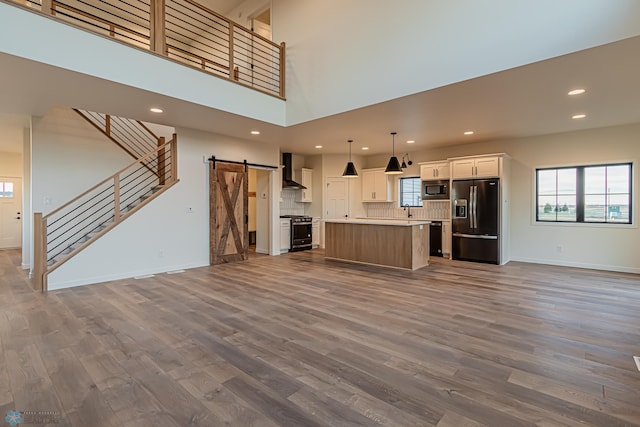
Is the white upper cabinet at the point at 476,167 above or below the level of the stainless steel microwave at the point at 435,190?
above

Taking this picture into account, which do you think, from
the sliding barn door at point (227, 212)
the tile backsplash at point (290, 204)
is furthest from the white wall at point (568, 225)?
the sliding barn door at point (227, 212)

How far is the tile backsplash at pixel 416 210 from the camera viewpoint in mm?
7926

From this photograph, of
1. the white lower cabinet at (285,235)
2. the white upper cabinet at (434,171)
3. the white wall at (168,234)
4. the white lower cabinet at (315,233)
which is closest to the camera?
the white wall at (168,234)

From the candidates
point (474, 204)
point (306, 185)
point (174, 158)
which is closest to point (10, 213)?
point (174, 158)

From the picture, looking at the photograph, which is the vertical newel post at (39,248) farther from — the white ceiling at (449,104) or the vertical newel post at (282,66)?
the vertical newel post at (282,66)

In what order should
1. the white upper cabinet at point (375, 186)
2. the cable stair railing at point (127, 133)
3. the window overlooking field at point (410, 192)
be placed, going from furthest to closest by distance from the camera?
1. the white upper cabinet at point (375, 186)
2. the window overlooking field at point (410, 192)
3. the cable stair railing at point (127, 133)

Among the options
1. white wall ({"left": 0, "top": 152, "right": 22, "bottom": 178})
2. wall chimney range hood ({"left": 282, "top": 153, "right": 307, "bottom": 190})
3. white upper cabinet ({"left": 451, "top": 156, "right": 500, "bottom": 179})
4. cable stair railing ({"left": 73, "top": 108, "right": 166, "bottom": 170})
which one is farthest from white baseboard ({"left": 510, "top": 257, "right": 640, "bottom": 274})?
white wall ({"left": 0, "top": 152, "right": 22, "bottom": 178})

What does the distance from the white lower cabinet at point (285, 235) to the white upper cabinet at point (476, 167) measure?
4282 millimetres

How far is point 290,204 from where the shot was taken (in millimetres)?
9250

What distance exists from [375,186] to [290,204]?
2558 mm

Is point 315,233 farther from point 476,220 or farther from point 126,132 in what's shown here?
point 126,132

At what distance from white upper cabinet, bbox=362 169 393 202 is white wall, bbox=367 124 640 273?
2.13m

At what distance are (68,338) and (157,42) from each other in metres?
3.76

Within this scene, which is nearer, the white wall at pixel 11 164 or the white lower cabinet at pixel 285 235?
the white lower cabinet at pixel 285 235
